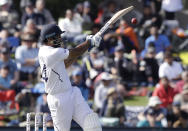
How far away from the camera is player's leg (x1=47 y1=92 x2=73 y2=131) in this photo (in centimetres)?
745

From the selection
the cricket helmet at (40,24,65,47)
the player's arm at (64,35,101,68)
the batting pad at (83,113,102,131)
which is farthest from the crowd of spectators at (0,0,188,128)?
the batting pad at (83,113,102,131)

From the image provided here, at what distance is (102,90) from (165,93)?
1420 mm

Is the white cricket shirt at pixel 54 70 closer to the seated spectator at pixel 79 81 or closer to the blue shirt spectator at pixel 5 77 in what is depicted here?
the seated spectator at pixel 79 81

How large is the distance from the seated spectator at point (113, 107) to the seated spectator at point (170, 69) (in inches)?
64.5

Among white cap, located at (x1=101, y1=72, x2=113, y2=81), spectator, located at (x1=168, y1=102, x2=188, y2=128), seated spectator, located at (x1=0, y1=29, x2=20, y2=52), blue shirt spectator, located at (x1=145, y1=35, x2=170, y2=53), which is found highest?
seated spectator, located at (x1=0, y1=29, x2=20, y2=52)

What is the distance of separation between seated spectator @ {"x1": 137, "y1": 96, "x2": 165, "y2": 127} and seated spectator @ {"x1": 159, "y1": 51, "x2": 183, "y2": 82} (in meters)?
1.31

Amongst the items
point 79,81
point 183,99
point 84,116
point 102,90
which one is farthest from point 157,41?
point 84,116

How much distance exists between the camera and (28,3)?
14664 mm

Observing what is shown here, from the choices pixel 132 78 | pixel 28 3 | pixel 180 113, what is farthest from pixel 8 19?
pixel 180 113

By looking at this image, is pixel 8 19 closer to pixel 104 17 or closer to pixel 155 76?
pixel 104 17

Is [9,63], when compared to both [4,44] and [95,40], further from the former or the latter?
[95,40]

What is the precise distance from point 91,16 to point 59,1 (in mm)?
2149

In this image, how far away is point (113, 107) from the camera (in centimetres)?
1176

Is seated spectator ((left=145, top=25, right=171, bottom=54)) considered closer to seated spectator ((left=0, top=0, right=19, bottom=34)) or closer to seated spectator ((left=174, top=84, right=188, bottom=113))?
seated spectator ((left=174, top=84, right=188, bottom=113))
